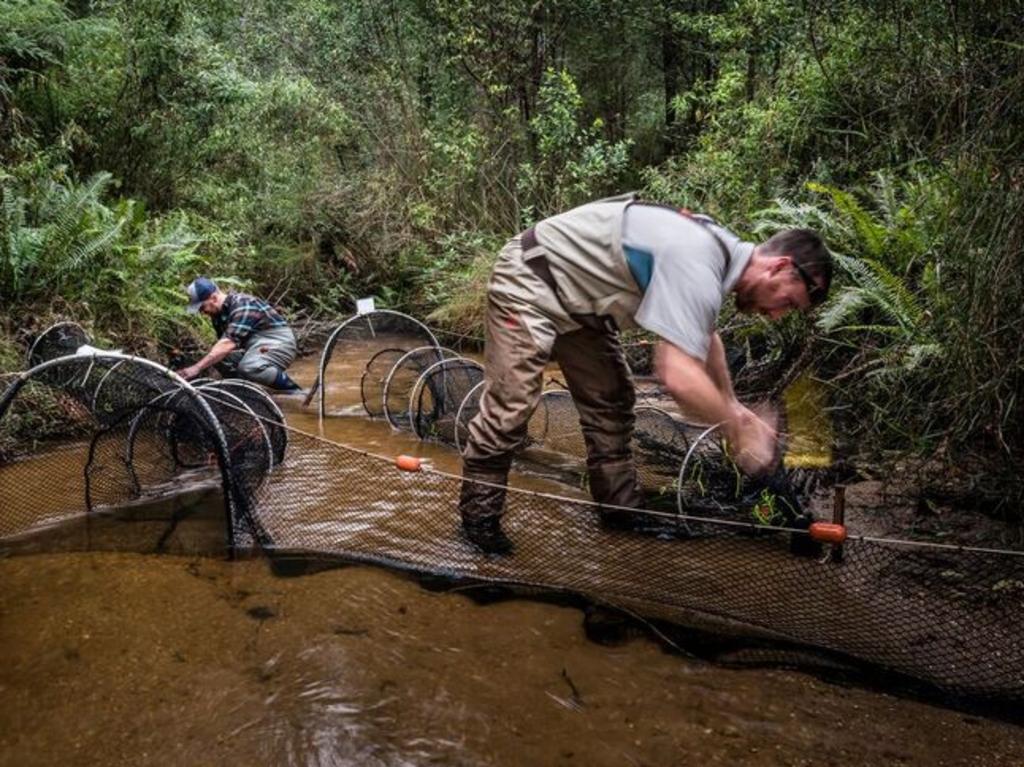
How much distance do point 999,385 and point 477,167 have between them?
931cm

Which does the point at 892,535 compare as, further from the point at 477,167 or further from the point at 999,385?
the point at 477,167

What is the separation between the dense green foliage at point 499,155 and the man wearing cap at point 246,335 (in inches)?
51.8

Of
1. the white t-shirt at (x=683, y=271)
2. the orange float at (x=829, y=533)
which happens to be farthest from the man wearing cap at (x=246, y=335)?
the orange float at (x=829, y=533)

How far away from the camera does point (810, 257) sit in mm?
2611

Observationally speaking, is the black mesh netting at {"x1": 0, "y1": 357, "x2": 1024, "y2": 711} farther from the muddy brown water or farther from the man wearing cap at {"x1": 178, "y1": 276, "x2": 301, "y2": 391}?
the man wearing cap at {"x1": 178, "y1": 276, "x2": 301, "y2": 391}

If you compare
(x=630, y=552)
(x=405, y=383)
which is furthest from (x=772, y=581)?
(x=405, y=383)

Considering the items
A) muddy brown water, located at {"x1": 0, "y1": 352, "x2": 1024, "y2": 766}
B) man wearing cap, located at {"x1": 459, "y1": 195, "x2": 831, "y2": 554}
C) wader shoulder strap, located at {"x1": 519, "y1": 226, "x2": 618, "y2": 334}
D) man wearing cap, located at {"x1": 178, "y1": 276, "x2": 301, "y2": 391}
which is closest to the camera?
muddy brown water, located at {"x1": 0, "y1": 352, "x2": 1024, "y2": 766}

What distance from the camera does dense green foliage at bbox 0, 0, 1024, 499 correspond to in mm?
3393

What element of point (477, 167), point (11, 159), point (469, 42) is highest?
point (469, 42)

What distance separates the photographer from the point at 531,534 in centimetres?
333

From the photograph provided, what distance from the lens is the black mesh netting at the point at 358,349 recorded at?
23.4 feet

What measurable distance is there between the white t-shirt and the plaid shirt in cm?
395

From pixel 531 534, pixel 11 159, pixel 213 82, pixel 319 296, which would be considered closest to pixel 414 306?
pixel 319 296

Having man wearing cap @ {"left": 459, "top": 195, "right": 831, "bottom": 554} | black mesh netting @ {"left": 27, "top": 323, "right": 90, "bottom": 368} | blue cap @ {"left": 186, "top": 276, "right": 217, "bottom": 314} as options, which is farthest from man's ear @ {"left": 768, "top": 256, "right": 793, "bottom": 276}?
black mesh netting @ {"left": 27, "top": 323, "right": 90, "bottom": 368}
